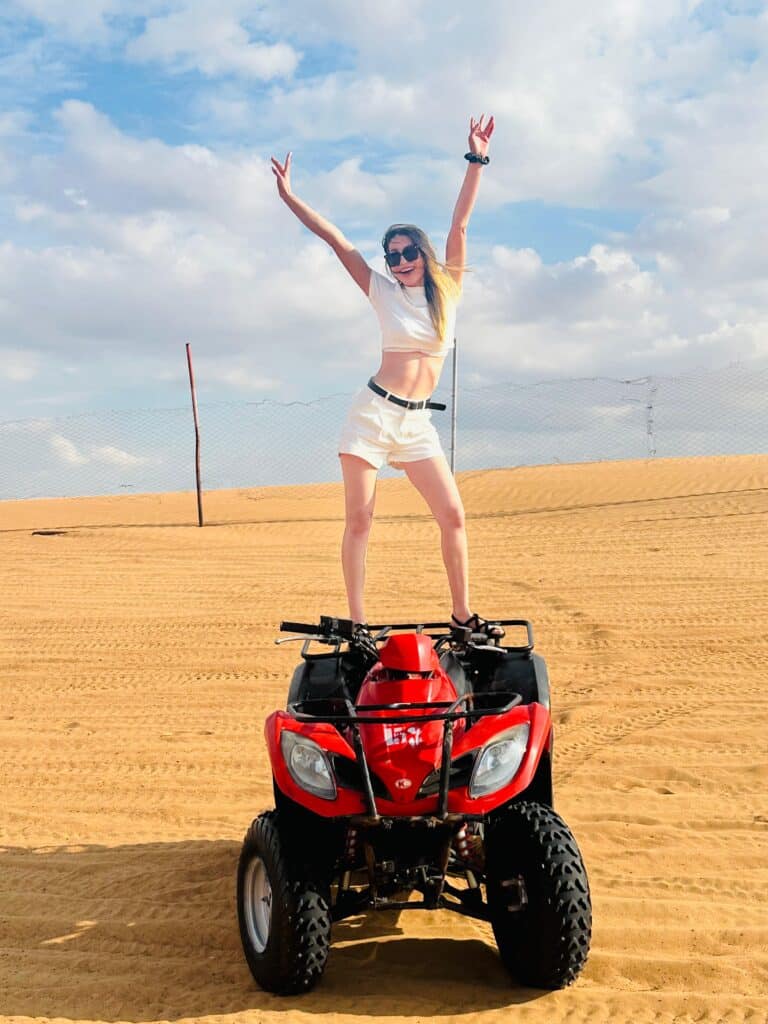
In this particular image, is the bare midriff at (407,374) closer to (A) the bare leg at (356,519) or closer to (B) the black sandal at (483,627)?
(A) the bare leg at (356,519)

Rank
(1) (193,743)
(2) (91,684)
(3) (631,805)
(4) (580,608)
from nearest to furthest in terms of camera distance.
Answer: (3) (631,805), (1) (193,743), (2) (91,684), (4) (580,608)

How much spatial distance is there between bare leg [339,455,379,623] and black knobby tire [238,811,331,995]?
1642mm

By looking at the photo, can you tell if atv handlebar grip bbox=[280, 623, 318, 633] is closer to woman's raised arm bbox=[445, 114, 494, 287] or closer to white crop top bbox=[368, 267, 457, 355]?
white crop top bbox=[368, 267, 457, 355]

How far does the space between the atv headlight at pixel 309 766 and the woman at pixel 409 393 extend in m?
1.49

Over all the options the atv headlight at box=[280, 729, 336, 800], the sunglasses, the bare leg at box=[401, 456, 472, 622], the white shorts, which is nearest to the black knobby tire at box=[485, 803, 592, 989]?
the atv headlight at box=[280, 729, 336, 800]

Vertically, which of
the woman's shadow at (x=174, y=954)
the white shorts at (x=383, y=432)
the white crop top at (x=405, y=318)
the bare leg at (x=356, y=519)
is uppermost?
the white crop top at (x=405, y=318)

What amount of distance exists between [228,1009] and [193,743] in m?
3.97

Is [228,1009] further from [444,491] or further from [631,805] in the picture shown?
[631,805]

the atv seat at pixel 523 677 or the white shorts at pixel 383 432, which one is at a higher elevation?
the white shorts at pixel 383 432

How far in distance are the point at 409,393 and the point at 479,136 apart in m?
1.37

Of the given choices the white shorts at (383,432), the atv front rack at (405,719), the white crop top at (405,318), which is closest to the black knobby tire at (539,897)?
the atv front rack at (405,719)

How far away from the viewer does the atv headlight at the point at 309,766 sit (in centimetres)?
366

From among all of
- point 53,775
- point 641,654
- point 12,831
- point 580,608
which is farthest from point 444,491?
point 580,608

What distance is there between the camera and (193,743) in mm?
7578
